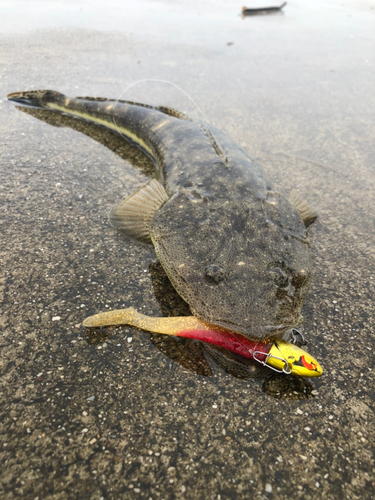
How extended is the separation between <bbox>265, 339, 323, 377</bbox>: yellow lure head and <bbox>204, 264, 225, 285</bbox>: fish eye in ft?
1.58

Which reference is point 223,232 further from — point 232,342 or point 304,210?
point 304,210

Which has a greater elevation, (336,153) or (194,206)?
(194,206)

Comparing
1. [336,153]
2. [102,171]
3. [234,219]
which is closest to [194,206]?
[234,219]

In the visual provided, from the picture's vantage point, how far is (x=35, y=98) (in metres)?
4.82

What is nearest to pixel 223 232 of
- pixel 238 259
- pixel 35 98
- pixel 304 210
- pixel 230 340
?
pixel 238 259

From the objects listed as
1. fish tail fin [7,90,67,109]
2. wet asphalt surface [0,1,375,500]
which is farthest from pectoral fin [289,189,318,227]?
fish tail fin [7,90,67,109]

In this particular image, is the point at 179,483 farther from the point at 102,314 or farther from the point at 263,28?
the point at 263,28

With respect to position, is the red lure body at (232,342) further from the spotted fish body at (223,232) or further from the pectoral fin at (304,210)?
the pectoral fin at (304,210)

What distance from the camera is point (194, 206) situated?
2652 millimetres

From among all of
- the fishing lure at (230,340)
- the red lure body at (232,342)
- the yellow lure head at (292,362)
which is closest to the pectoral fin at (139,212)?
the fishing lure at (230,340)

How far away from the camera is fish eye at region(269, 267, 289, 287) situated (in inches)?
85.4

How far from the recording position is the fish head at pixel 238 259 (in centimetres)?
204

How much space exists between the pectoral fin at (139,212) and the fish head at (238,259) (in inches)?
9.7

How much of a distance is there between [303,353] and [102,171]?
2.78m
